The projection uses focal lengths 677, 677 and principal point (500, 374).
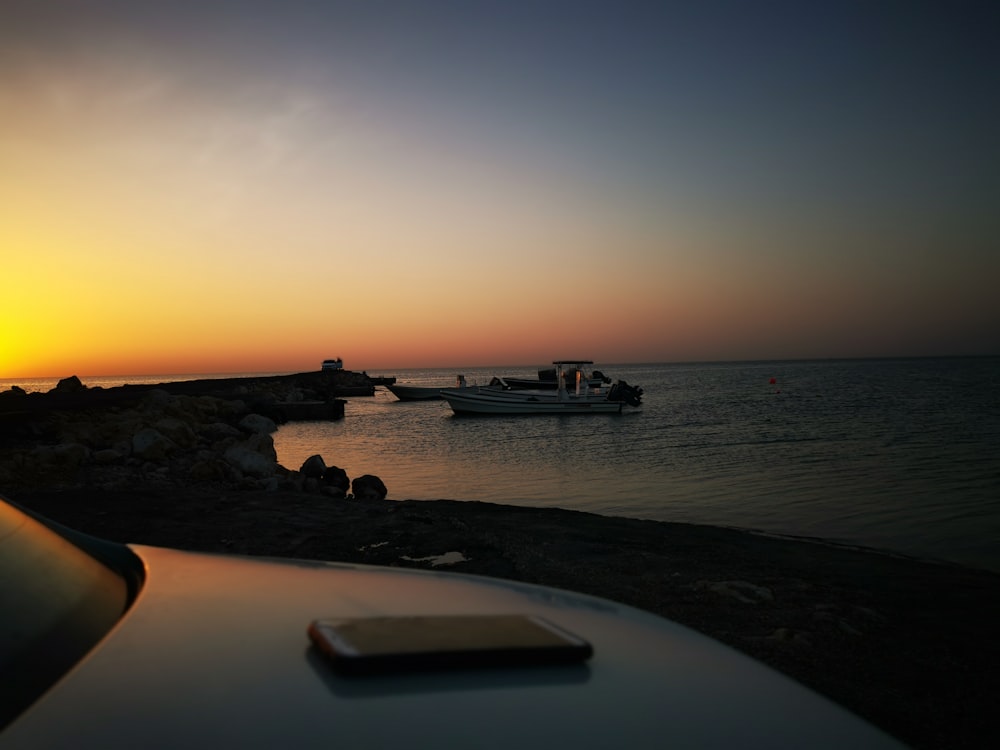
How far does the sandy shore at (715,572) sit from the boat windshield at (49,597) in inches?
141

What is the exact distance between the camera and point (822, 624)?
16.2ft

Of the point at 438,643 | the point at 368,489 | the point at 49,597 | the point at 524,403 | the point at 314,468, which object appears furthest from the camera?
the point at 524,403

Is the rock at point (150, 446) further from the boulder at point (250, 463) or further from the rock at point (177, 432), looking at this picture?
the rock at point (177, 432)

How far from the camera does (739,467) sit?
17688 mm

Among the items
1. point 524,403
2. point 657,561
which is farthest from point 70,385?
point 657,561

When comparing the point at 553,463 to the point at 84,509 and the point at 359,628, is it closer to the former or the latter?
the point at 84,509

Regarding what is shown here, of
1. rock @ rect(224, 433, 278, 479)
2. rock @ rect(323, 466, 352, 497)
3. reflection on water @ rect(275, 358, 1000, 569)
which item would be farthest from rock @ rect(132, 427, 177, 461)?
reflection on water @ rect(275, 358, 1000, 569)

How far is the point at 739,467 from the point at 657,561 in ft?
38.7

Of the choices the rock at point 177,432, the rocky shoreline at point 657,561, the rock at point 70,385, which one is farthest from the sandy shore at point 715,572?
the rock at point 70,385

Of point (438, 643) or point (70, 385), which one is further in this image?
point (70, 385)

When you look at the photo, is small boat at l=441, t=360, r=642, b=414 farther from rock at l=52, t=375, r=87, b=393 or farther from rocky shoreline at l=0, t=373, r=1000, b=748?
rocky shoreline at l=0, t=373, r=1000, b=748

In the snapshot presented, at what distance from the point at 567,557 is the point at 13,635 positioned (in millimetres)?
6108

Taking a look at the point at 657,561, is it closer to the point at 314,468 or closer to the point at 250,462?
the point at 314,468

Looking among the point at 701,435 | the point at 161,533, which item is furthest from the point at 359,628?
the point at 701,435
